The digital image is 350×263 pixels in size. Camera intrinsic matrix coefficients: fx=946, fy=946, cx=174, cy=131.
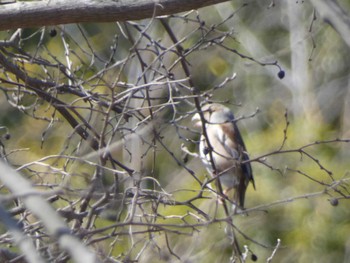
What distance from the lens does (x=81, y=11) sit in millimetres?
3316

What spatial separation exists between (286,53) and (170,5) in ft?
29.7

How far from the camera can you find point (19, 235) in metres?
1.86

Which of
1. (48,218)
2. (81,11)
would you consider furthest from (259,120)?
(48,218)

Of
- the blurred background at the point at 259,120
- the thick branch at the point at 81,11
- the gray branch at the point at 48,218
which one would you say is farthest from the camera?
the blurred background at the point at 259,120

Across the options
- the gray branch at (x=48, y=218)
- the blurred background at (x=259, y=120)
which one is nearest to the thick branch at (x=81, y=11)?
the gray branch at (x=48, y=218)

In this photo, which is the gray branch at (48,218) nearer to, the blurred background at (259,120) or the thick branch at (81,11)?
the thick branch at (81,11)

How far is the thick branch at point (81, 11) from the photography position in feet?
10.8

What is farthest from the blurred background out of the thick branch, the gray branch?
the gray branch

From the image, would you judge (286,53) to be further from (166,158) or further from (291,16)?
(166,158)

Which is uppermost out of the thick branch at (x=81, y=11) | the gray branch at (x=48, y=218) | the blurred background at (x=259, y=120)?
the blurred background at (x=259, y=120)

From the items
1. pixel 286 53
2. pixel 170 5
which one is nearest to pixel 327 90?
pixel 286 53

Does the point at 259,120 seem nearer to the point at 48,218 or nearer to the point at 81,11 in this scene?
the point at 81,11

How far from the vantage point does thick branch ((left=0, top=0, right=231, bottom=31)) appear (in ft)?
10.8

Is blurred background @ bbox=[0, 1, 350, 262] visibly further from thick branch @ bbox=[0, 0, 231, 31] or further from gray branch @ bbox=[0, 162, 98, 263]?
gray branch @ bbox=[0, 162, 98, 263]
